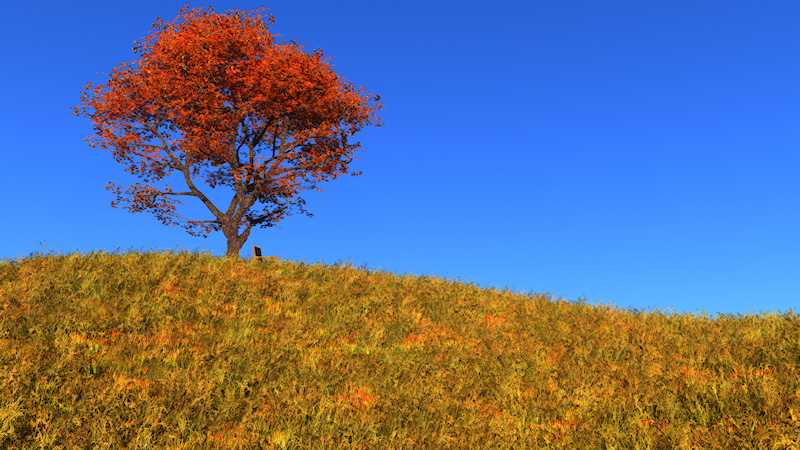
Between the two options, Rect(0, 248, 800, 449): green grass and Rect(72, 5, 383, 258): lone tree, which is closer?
Rect(0, 248, 800, 449): green grass

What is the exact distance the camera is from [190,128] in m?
20.7

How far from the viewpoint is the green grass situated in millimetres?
7289

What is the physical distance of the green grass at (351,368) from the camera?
7289mm

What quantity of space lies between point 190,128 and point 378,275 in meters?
9.69

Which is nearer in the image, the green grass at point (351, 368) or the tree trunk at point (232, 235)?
the green grass at point (351, 368)

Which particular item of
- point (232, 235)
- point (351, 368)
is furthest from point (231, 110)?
point (351, 368)

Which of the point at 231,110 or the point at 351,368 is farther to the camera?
the point at 231,110

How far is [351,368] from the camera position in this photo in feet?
31.5

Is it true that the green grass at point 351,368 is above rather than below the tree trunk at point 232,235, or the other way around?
below

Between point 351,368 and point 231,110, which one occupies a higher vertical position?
point 231,110

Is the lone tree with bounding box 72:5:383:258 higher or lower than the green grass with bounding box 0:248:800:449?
higher

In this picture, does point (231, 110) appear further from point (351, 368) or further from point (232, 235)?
point (351, 368)

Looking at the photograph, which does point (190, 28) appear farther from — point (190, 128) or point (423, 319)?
point (423, 319)

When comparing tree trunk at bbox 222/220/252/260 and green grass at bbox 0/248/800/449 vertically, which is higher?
tree trunk at bbox 222/220/252/260
